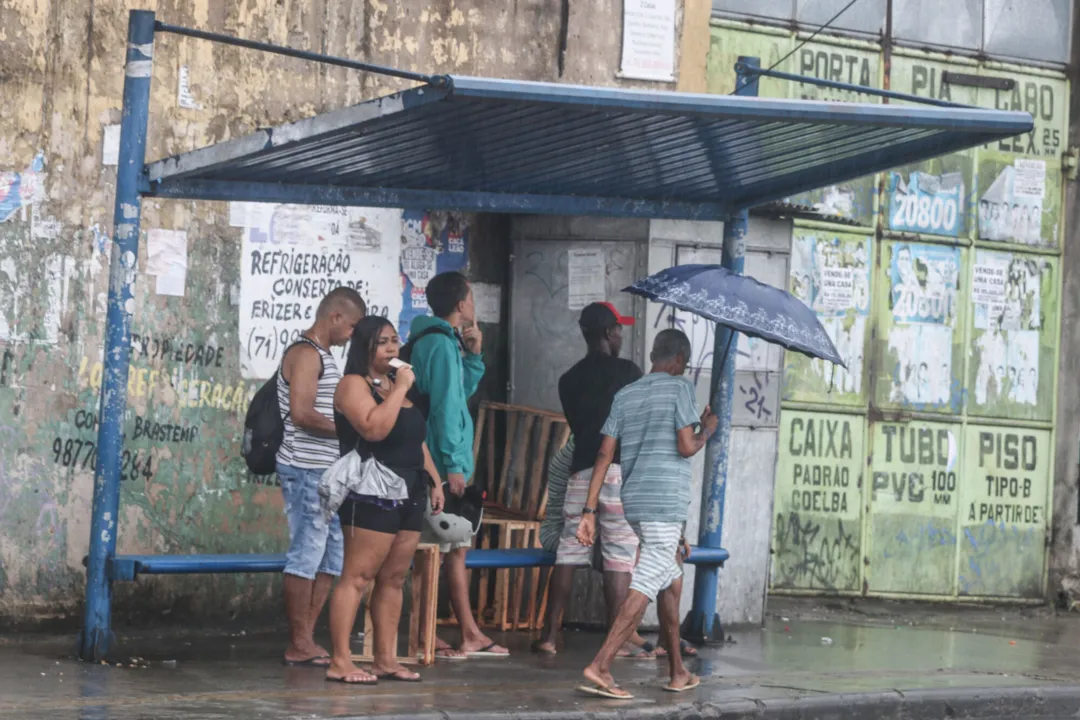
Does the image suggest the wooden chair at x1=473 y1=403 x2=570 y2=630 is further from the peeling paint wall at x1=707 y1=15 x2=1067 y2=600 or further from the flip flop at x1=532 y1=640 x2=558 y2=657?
the peeling paint wall at x1=707 y1=15 x2=1067 y2=600

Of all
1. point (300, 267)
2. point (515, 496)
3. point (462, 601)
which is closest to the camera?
point (462, 601)

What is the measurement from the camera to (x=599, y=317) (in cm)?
927

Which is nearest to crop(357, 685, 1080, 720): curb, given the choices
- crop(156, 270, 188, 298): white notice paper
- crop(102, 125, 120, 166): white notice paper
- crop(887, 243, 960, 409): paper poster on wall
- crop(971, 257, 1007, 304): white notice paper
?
crop(156, 270, 188, 298): white notice paper

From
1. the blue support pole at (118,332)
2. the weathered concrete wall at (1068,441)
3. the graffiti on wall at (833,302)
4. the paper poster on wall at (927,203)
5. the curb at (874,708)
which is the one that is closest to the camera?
the curb at (874,708)

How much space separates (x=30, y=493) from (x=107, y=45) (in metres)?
2.29

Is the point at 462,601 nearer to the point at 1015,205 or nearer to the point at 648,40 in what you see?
the point at 648,40

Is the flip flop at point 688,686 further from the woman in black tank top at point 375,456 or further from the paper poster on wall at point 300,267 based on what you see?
the paper poster on wall at point 300,267

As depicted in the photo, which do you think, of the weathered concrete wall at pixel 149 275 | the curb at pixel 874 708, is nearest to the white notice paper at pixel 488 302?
the weathered concrete wall at pixel 149 275

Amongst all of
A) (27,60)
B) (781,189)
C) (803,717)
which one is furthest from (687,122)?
(27,60)

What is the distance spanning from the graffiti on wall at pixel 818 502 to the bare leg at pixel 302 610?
401 centimetres

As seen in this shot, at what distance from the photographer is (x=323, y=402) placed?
833cm

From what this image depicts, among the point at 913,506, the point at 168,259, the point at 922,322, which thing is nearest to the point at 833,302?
the point at 922,322

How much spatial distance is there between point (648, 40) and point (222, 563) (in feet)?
13.7

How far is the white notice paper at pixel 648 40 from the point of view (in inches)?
417
